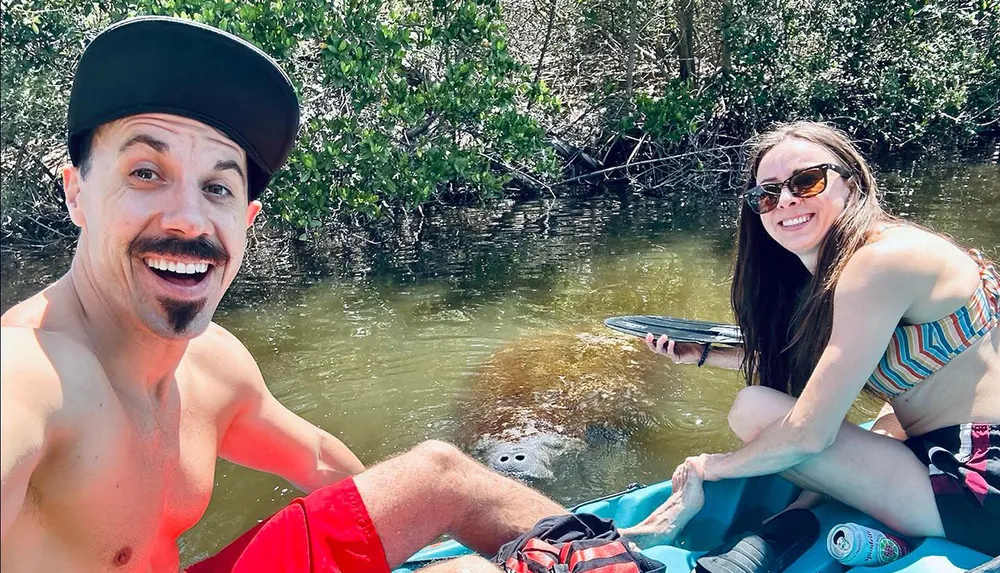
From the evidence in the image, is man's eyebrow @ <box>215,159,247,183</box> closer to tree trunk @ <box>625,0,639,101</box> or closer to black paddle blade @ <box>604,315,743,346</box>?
black paddle blade @ <box>604,315,743,346</box>

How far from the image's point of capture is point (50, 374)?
1.21 m

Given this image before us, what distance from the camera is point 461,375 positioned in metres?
5.59

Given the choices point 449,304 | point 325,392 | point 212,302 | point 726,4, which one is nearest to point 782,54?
point 726,4

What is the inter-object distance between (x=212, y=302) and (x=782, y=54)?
12.3 metres

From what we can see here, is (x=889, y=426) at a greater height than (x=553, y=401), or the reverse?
(x=889, y=426)

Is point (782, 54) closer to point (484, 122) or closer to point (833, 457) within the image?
point (484, 122)

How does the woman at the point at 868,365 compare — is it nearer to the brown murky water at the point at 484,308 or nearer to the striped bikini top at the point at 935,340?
the striped bikini top at the point at 935,340

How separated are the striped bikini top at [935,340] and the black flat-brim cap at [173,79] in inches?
78.6

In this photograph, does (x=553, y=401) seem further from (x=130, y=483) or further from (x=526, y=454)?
(x=130, y=483)

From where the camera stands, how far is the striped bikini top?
2.53 metres

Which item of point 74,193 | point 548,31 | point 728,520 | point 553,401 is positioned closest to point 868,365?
point 728,520

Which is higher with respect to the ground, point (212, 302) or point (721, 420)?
point (212, 302)

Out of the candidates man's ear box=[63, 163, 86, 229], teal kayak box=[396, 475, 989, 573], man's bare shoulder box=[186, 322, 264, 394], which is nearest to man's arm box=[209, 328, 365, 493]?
man's bare shoulder box=[186, 322, 264, 394]

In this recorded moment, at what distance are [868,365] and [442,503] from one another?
52.6 inches
